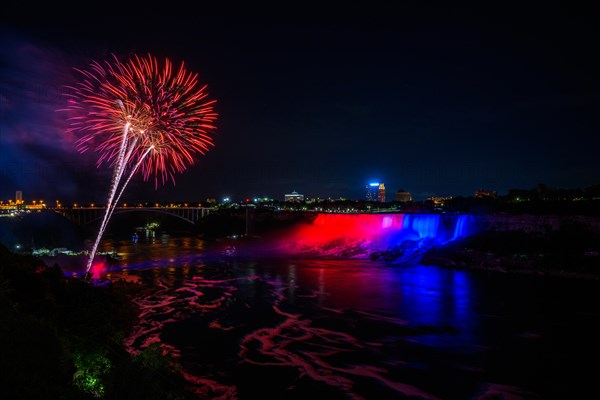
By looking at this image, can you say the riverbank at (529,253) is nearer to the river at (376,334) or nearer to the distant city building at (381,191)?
the river at (376,334)

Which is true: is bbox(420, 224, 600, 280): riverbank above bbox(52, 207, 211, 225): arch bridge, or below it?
below

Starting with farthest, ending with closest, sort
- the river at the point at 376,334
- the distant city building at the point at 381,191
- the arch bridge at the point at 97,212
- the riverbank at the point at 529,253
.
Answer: the distant city building at the point at 381,191 → the arch bridge at the point at 97,212 → the riverbank at the point at 529,253 → the river at the point at 376,334

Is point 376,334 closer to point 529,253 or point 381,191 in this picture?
point 529,253

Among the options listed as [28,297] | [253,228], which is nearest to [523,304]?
[28,297]

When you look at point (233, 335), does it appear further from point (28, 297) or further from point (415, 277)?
point (415, 277)

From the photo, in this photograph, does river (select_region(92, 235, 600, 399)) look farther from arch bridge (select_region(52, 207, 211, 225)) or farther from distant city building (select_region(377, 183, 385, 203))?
distant city building (select_region(377, 183, 385, 203))

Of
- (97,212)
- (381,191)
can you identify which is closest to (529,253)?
(97,212)

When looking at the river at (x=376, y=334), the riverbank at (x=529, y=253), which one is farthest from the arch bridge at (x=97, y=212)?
the riverbank at (x=529, y=253)

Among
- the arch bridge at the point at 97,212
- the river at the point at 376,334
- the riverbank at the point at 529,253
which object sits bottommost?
the river at the point at 376,334

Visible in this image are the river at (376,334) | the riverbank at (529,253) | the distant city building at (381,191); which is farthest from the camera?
the distant city building at (381,191)

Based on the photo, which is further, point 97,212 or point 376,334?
point 97,212

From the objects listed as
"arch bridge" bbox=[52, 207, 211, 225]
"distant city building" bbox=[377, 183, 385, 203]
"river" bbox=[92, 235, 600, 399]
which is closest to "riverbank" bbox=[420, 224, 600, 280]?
"river" bbox=[92, 235, 600, 399]
